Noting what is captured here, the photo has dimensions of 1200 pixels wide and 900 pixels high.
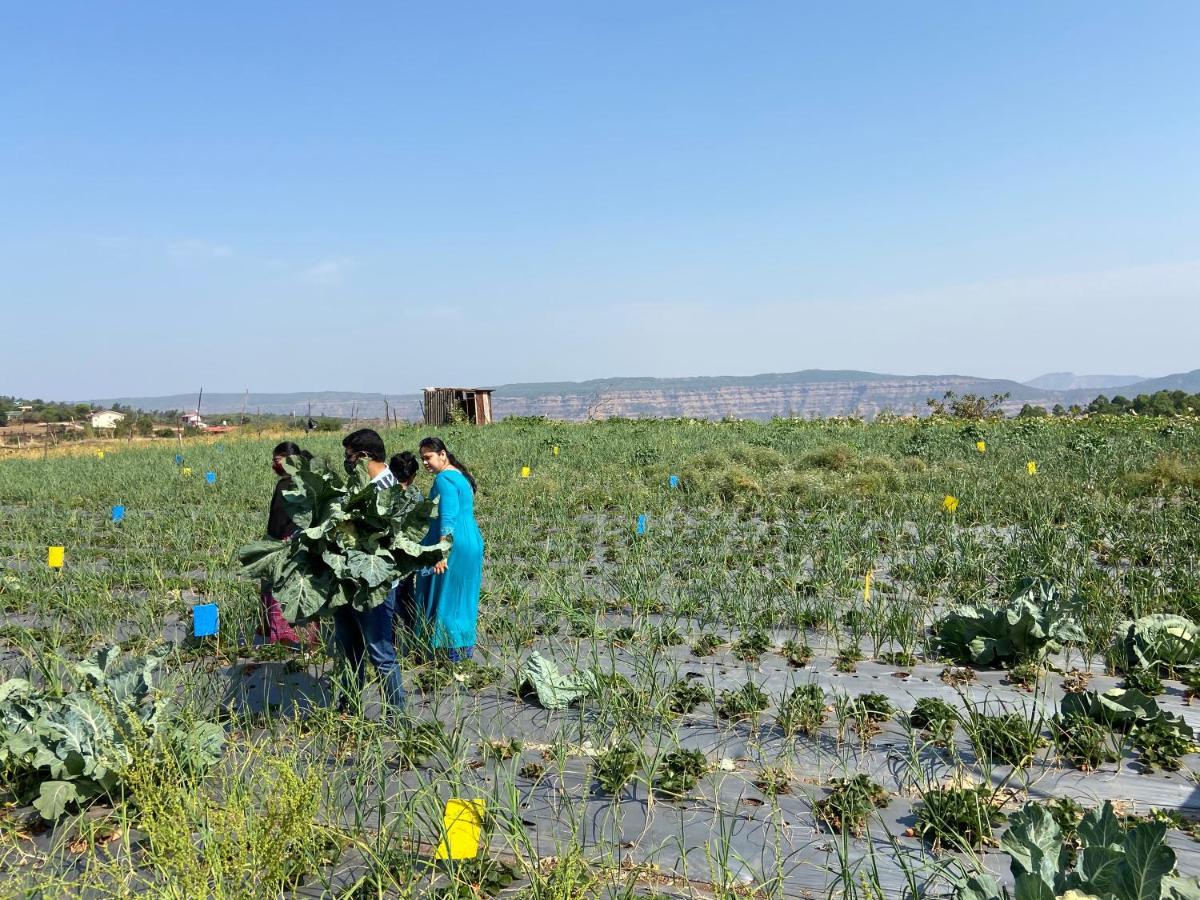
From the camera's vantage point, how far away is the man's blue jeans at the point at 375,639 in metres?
3.46

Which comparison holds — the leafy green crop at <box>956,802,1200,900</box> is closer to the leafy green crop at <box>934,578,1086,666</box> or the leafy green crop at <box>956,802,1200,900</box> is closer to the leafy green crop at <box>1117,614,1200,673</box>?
the leafy green crop at <box>934,578,1086,666</box>

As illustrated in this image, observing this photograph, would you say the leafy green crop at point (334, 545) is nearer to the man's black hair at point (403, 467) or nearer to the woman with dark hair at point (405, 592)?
the woman with dark hair at point (405, 592)

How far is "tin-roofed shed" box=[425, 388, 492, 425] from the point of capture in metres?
27.5

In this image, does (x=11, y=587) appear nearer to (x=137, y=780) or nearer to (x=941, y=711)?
(x=137, y=780)

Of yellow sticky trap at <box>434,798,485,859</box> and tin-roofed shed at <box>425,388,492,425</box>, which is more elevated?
tin-roofed shed at <box>425,388,492,425</box>

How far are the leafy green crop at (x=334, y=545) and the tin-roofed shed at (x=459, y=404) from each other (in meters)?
23.9

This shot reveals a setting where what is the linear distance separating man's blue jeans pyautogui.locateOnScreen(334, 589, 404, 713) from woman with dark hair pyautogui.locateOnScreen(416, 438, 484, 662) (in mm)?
609

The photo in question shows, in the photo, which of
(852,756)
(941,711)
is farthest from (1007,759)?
(852,756)

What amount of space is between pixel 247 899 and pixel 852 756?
2177mm

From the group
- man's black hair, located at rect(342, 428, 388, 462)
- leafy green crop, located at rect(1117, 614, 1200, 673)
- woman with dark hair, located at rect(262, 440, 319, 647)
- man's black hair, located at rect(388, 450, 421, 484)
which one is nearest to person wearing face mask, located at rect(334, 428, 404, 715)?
man's black hair, located at rect(342, 428, 388, 462)

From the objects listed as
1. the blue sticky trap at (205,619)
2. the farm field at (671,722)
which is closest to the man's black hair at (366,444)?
the blue sticky trap at (205,619)

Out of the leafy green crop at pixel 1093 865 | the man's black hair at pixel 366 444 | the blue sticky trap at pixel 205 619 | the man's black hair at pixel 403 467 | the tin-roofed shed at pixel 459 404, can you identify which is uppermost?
the tin-roofed shed at pixel 459 404

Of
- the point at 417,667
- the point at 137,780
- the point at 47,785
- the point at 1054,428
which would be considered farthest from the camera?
the point at 1054,428

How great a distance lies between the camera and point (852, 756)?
3.08 metres
